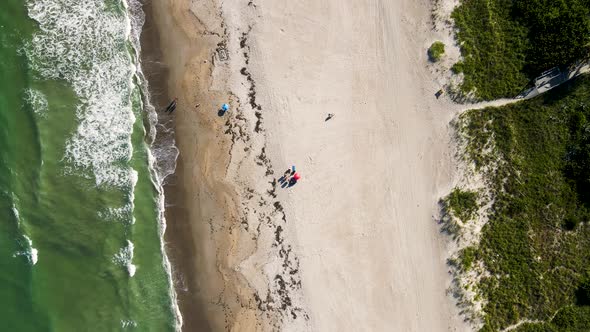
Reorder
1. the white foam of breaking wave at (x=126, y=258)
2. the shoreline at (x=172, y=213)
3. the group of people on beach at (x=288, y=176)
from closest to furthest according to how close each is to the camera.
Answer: the white foam of breaking wave at (x=126, y=258), the group of people on beach at (x=288, y=176), the shoreline at (x=172, y=213)

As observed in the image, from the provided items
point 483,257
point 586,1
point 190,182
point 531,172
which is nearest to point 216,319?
point 190,182

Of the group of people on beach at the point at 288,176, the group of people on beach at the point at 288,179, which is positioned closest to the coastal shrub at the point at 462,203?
the group of people on beach at the point at 288,176

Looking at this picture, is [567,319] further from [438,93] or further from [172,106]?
[172,106]

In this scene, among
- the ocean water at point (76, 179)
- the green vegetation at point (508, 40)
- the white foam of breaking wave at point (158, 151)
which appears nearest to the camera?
the green vegetation at point (508, 40)

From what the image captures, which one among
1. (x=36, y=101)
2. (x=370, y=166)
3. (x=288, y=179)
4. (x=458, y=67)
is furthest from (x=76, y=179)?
(x=458, y=67)

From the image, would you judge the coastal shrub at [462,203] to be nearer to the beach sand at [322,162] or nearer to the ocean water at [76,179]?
the beach sand at [322,162]

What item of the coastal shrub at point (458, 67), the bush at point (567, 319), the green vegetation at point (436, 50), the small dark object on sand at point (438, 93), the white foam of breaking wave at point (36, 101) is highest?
the white foam of breaking wave at point (36, 101)
